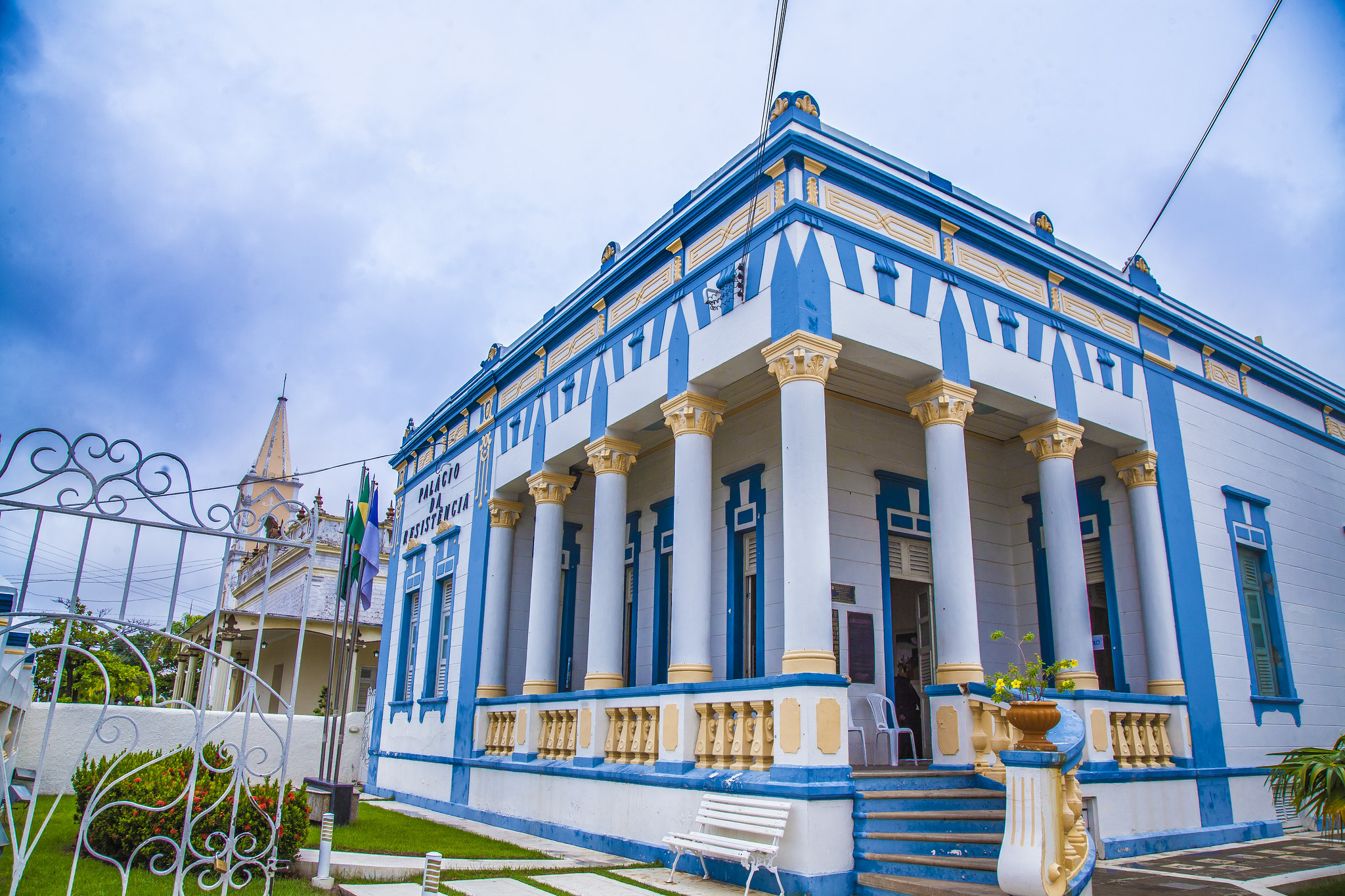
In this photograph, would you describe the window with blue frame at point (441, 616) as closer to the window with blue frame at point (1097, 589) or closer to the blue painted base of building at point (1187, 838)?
the window with blue frame at point (1097, 589)

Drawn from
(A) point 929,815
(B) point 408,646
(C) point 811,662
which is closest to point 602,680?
(C) point 811,662

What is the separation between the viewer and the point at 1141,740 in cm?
920

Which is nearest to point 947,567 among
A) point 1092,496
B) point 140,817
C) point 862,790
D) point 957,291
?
point 862,790

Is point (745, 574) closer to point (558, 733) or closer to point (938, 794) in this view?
point (558, 733)

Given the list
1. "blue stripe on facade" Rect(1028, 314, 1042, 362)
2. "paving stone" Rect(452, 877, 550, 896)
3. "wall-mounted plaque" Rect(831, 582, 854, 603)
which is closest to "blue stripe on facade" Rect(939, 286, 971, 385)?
"blue stripe on facade" Rect(1028, 314, 1042, 362)

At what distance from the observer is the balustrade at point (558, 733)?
402 inches

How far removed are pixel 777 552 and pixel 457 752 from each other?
5678mm

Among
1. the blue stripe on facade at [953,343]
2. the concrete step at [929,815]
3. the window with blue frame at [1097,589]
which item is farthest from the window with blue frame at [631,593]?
the concrete step at [929,815]

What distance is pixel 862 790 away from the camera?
711 centimetres

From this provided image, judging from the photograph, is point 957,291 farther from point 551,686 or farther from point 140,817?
point 140,817

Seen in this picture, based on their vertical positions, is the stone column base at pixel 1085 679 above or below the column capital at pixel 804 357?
below

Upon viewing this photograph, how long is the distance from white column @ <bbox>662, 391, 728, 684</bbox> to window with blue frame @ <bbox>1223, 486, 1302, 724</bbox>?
6.85 m

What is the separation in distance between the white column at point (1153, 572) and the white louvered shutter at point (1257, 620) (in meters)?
1.69

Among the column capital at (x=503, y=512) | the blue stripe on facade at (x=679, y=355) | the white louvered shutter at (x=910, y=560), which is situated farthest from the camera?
the column capital at (x=503, y=512)
